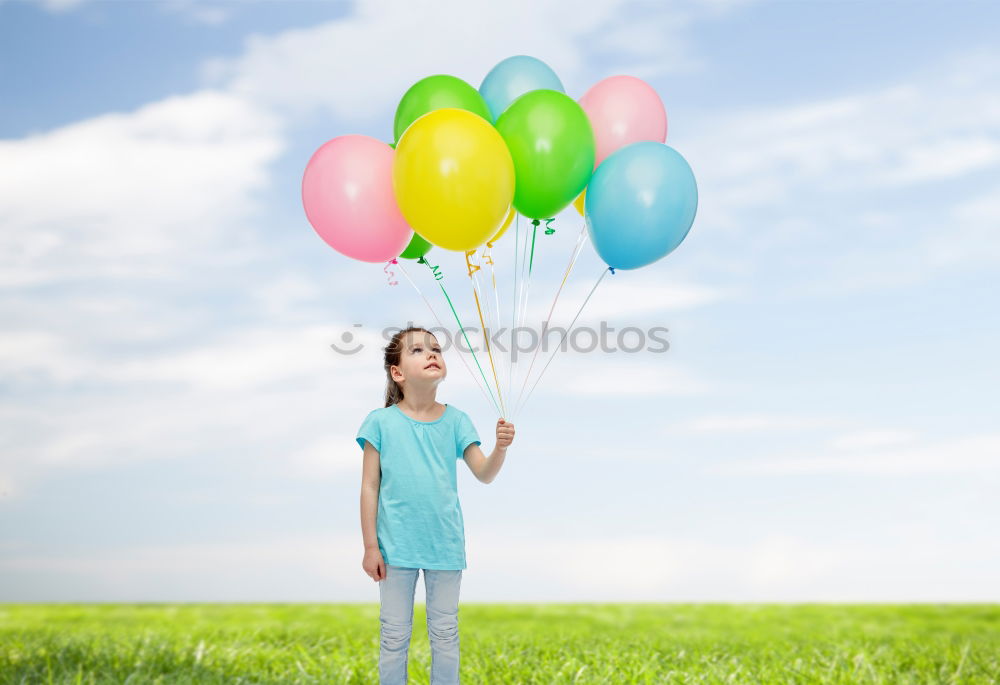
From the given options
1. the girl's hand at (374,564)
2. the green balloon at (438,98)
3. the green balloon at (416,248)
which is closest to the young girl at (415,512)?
the girl's hand at (374,564)

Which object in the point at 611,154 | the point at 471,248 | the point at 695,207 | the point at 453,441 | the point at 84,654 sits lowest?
the point at 84,654

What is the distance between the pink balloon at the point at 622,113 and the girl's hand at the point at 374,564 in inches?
78.7

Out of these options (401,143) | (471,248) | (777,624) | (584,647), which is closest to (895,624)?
(777,624)

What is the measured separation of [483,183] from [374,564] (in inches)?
59.8

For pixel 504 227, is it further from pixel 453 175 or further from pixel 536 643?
pixel 536 643

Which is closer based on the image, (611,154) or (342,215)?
(342,215)

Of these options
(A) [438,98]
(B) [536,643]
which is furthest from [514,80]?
(B) [536,643]

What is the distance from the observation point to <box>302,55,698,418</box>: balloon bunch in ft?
11.1

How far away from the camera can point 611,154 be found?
3.96m

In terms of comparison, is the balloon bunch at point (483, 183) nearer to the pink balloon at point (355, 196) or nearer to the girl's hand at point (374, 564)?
the pink balloon at point (355, 196)

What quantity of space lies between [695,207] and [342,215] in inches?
59.4

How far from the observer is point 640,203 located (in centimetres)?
361

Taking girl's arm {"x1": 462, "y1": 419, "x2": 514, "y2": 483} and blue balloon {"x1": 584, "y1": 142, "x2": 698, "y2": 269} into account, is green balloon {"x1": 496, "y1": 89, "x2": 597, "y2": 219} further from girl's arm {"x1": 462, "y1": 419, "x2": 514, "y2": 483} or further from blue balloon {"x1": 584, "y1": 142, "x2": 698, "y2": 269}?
girl's arm {"x1": 462, "y1": 419, "x2": 514, "y2": 483}

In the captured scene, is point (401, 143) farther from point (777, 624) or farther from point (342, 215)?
point (777, 624)
